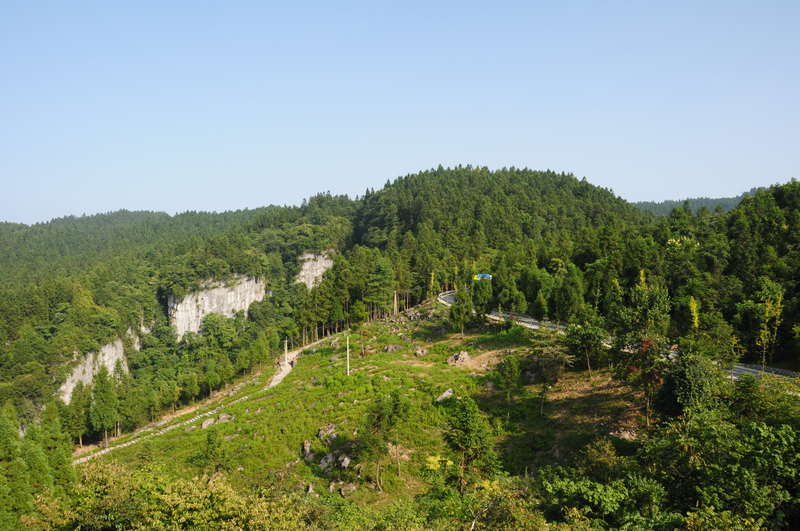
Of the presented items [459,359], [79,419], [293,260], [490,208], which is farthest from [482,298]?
[293,260]

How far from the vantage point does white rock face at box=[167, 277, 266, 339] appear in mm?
118438

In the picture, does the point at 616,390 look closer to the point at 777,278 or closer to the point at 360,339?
the point at 777,278

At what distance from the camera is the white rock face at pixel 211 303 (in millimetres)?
118438

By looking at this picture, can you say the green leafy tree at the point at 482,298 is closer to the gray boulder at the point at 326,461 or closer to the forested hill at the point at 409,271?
the forested hill at the point at 409,271

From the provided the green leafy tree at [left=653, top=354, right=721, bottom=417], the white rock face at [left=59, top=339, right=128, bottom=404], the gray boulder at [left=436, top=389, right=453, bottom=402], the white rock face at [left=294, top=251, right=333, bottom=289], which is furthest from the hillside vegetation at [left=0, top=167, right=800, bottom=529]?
the white rock face at [left=294, top=251, right=333, bottom=289]

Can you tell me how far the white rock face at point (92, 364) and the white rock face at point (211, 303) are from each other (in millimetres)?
15378

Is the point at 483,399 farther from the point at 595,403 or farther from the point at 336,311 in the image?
the point at 336,311

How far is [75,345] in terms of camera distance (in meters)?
91.1

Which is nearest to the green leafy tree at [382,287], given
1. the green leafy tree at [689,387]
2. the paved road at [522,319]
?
the paved road at [522,319]

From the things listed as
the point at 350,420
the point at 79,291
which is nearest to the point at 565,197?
the point at 350,420

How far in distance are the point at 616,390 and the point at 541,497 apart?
50.6 ft

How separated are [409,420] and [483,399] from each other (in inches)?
241

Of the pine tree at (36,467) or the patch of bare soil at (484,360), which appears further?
the patch of bare soil at (484,360)

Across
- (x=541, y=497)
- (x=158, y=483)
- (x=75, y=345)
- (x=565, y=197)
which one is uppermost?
(x=565, y=197)
